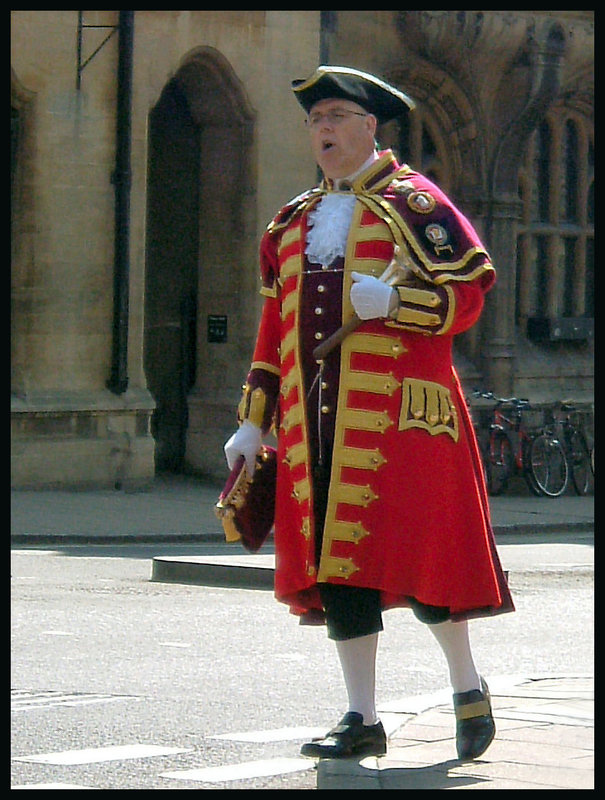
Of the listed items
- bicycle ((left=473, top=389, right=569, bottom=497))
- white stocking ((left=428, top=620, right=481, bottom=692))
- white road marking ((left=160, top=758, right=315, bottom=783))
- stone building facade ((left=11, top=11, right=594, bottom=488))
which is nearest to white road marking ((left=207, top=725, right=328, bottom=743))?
white road marking ((left=160, top=758, right=315, bottom=783))

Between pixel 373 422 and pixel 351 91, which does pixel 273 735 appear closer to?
pixel 373 422

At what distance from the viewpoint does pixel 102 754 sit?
619 centimetres

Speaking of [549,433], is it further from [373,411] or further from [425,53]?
[373,411]

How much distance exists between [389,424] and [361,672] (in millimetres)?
751

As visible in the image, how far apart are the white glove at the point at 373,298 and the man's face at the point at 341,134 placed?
17.4 inches

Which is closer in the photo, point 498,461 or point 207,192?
point 207,192

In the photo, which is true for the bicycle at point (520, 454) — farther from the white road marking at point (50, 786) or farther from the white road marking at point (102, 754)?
the white road marking at point (50, 786)

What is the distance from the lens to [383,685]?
7840mm

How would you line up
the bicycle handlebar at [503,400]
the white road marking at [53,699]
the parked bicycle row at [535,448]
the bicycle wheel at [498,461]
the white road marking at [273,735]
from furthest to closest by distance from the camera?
the bicycle handlebar at [503,400], the parked bicycle row at [535,448], the bicycle wheel at [498,461], the white road marking at [53,699], the white road marking at [273,735]

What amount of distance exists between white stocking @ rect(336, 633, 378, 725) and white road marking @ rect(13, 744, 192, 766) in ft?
1.92

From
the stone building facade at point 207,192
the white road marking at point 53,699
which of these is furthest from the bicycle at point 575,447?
the white road marking at point 53,699

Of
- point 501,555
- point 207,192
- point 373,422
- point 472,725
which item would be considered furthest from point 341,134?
point 207,192

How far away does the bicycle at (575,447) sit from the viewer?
72.7 ft

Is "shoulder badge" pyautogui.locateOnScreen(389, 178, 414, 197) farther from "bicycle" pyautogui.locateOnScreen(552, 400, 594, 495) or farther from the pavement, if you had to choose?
"bicycle" pyautogui.locateOnScreen(552, 400, 594, 495)
